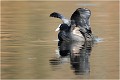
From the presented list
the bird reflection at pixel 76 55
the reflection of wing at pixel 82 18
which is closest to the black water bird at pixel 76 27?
the reflection of wing at pixel 82 18

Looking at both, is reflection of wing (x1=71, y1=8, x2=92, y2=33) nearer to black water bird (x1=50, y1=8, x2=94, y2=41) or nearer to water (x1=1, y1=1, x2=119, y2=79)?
black water bird (x1=50, y1=8, x2=94, y2=41)

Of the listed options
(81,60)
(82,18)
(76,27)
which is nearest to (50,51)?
(81,60)

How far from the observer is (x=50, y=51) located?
51.6ft

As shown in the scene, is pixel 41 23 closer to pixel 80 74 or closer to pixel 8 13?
pixel 8 13

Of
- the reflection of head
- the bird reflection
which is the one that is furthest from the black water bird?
the reflection of head

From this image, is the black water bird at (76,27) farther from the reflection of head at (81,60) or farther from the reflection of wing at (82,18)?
the reflection of head at (81,60)

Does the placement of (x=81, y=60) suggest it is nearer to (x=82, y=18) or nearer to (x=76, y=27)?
(x=76, y=27)

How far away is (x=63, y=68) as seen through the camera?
43.4ft

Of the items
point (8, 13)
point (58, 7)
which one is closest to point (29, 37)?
point (8, 13)

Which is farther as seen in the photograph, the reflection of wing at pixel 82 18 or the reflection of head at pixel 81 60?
the reflection of wing at pixel 82 18

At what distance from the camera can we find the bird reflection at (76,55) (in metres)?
13.4

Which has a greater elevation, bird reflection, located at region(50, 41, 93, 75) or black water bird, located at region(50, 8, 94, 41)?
black water bird, located at region(50, 8, 94, 41)

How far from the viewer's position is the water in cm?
1276

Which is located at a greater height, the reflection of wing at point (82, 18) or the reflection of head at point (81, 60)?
the reflection of wing at point (82, 18)
